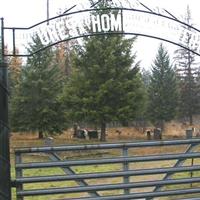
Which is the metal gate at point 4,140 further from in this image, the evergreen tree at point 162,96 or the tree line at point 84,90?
the evergreen tree at point 162,96

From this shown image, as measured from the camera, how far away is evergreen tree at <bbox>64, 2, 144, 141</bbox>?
1523 inches

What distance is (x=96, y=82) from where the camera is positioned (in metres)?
39.5

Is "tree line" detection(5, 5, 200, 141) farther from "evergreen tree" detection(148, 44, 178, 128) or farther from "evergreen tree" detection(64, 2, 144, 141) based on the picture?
"evergreen tree" detection(148, 44, 178, 128)

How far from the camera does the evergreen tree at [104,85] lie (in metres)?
38.7

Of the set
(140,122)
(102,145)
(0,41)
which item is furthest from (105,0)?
(140,122)

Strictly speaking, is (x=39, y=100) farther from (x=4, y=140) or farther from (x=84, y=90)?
(x=4, y=140)

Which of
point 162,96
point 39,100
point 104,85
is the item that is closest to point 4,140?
point 104,85

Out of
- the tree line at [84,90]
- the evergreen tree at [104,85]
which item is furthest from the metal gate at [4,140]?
the evergreen tree at [104,85]

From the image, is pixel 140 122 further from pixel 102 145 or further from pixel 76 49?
pixel 102 145

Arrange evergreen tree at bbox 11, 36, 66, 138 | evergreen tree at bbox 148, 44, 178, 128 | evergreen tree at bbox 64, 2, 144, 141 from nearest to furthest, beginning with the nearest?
evergreen tree at bbox 64, 2, 144, 141 < evergreen tree at bbox 11, 36, 66, 138 < evergreen tree at bbox 148, 44, 178, 128

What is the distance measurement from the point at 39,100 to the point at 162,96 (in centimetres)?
2016

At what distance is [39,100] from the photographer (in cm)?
4175

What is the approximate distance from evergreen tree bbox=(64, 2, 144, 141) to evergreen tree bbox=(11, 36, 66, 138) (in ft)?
7.27

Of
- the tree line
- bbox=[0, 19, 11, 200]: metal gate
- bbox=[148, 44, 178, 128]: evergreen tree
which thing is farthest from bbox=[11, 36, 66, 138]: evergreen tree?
bbox=[0, 19, 11, 200]: metal gate
